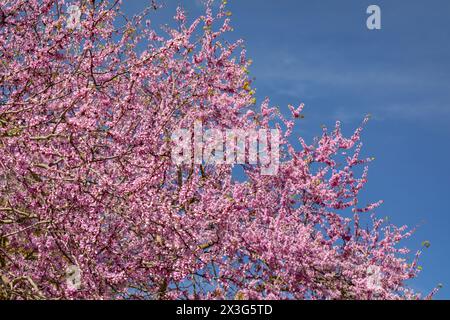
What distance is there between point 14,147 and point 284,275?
4.68 metres

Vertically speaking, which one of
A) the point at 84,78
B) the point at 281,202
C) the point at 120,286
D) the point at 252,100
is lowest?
the point at 120,286

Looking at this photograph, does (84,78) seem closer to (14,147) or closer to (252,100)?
(14,147)

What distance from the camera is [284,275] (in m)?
8.99

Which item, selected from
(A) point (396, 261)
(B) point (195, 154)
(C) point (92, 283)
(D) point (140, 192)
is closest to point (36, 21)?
(B) point (195, 154)

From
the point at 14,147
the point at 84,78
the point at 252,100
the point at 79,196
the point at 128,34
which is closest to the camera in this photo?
the point at 79,196

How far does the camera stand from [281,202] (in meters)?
11.6

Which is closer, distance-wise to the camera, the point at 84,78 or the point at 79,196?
the point at 79,196

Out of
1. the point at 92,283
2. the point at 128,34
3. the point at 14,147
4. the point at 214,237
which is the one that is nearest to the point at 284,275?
the point at 214,237

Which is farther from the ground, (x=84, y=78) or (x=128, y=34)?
(x=128, y=34)

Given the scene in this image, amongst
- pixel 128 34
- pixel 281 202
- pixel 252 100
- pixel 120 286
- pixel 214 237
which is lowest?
pixel 120 286

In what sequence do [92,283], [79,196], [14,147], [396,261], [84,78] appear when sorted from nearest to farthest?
1. [92,283]
2. [79,196]
3. [14,147]
4. [84,78]
5. [396,261]

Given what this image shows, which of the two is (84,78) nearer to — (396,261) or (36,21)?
(36,21)

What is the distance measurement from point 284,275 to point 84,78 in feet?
15.5

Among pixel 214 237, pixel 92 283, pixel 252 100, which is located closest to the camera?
pixel 92 283
